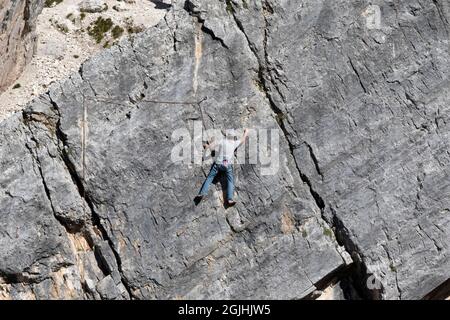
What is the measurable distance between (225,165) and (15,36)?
27.0 ft

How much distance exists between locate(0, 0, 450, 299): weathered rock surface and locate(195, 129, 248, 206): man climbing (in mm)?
322

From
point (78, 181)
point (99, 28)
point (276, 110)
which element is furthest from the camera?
point (99, 28)

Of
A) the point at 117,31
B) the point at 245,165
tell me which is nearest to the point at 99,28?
the point at 117,31

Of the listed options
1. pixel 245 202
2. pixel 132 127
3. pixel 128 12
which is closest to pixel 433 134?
pixel 245 202

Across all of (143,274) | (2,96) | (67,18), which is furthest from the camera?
(67,18)

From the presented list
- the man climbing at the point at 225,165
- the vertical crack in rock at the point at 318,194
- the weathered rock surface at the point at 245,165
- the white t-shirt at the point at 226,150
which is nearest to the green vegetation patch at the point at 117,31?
the weathered rock surface at the point at 245,165

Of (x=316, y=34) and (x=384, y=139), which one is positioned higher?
(x=316, y=34)

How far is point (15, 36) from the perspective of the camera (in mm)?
21656

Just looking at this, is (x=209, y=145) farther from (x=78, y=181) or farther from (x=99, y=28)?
(x=99, y=28)

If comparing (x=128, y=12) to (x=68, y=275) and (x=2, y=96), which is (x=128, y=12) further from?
(x=68, y=275)

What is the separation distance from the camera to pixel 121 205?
1839 centimetres

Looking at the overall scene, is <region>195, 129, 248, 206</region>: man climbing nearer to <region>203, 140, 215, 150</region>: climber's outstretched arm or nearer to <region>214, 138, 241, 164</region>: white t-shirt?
<region>214, 138, 241, 164</region>: white t-shirt

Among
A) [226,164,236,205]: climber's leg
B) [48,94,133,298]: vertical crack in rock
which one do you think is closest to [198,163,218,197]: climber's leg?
[226,164,236,205]: climber's leg

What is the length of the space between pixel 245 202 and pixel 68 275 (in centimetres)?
489
